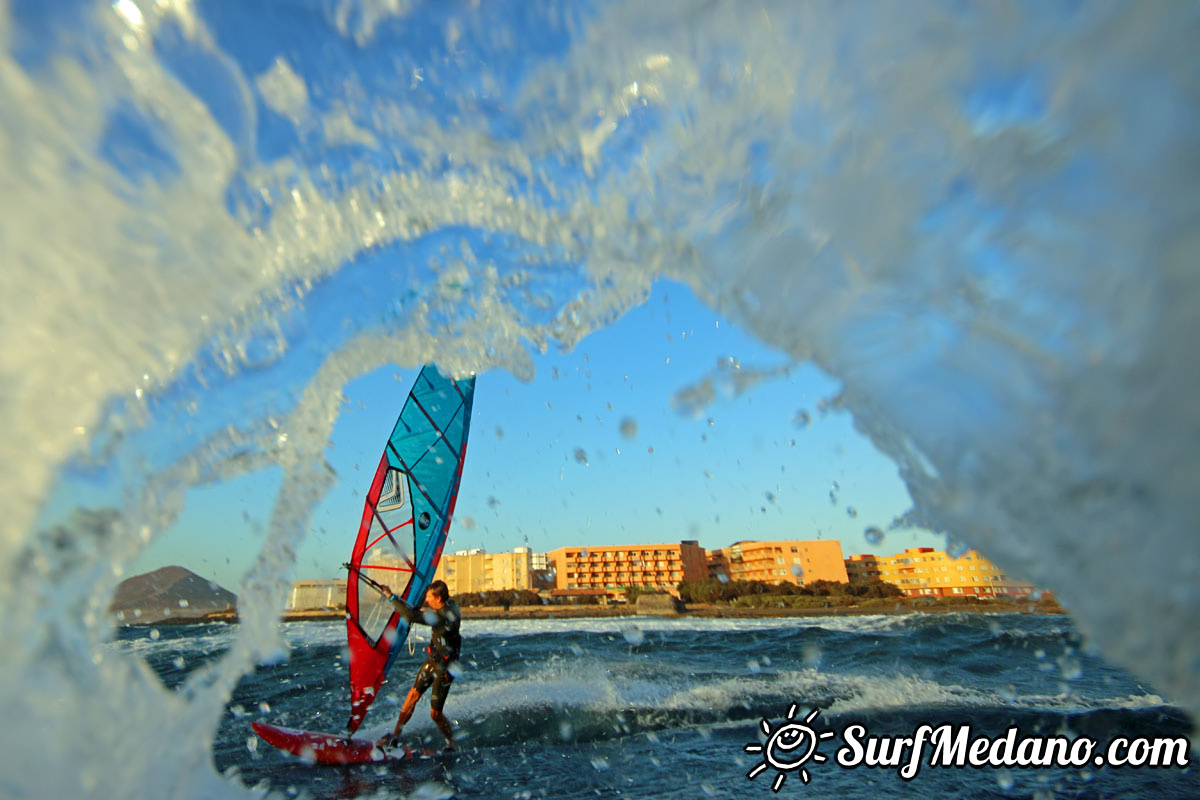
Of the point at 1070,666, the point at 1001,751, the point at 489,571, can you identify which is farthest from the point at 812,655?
the point at 489,571

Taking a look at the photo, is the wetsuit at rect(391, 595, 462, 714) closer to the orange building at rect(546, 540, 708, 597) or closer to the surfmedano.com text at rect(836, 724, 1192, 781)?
the surfmedano.com text at rect(836, 724, 1192, 781)

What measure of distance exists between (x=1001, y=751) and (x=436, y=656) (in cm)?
637

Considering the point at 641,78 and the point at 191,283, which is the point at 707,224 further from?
the point at 191,283

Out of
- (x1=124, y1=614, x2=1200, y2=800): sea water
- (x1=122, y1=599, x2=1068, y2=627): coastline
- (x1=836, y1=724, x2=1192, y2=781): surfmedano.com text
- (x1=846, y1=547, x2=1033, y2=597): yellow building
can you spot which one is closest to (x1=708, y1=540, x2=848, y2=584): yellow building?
(x1=846, y1=547, x2=1033, y2=597): yellow building

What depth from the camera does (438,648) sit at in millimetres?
7227

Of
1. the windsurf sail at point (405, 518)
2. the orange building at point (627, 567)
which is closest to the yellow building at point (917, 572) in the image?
the orange building at point (627, 567)

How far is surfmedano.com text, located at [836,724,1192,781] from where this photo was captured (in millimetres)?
5488

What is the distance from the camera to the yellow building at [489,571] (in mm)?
57719

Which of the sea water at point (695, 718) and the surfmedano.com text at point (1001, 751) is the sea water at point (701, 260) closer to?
the sea water at point (695, 718)

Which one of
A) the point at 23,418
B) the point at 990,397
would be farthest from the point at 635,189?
the point at 23,418

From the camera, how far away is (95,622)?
2887 millimetres

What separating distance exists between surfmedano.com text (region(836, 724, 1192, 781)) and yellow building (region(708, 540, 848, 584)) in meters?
49.7

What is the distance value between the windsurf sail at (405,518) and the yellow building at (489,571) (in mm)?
47088

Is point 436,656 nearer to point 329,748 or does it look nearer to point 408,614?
point 408,614
